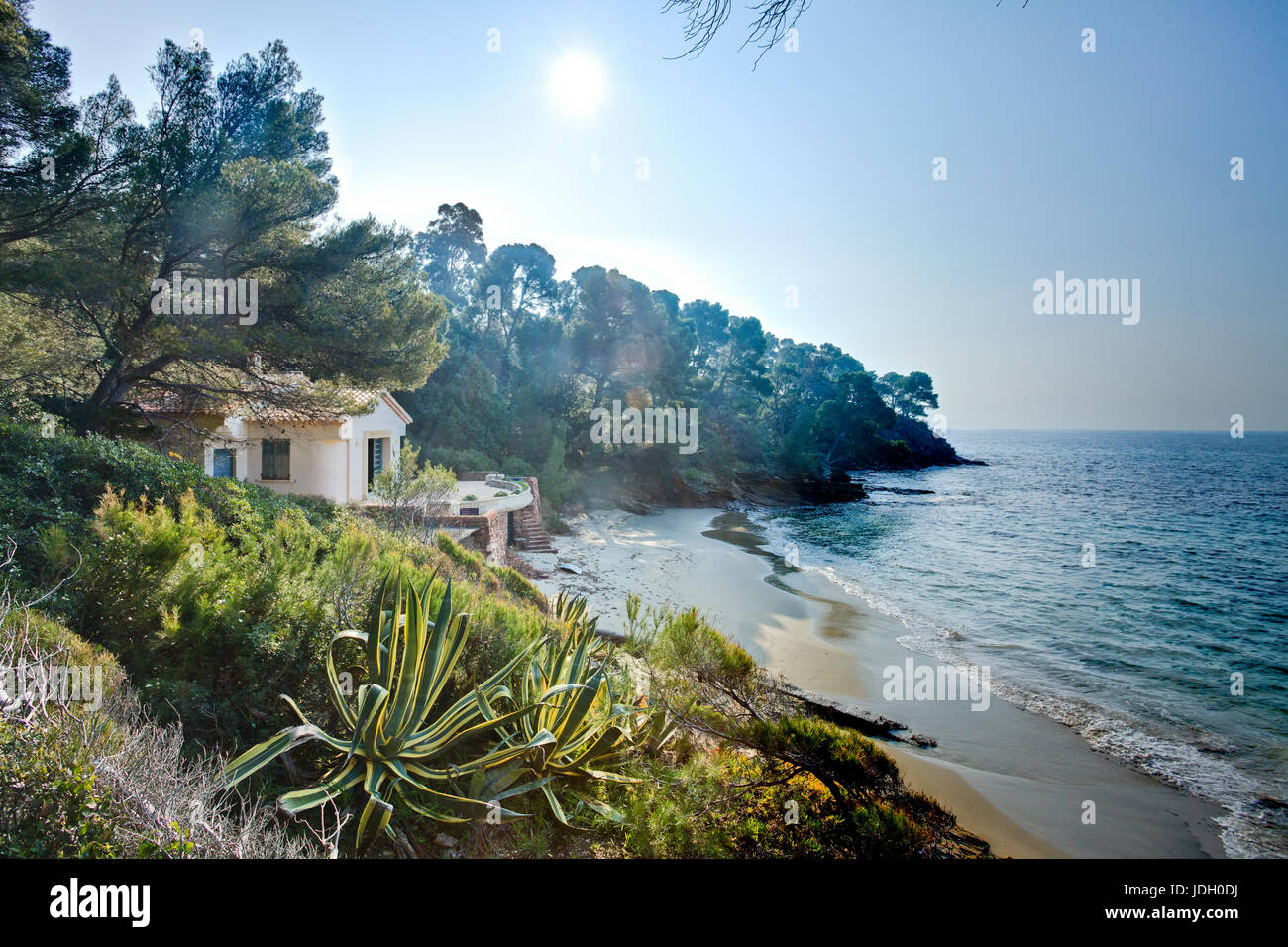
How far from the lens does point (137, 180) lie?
790cm

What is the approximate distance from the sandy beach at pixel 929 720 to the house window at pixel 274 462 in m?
7.36

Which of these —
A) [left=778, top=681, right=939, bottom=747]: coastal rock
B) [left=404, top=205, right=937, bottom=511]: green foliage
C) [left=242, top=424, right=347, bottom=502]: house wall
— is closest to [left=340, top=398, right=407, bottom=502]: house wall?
[left=242, top=424, right=347, bottom=502]: house wall

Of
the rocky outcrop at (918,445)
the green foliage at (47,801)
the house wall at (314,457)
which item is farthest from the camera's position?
the rocky outcrop at (918,445)

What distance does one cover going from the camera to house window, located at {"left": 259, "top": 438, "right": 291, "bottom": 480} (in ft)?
50.9

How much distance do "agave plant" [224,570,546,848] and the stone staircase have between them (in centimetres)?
1406

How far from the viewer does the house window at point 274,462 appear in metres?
15.5

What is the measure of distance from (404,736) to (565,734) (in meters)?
1.01

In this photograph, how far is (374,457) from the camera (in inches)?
715

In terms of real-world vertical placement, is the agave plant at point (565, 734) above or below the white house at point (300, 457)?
below

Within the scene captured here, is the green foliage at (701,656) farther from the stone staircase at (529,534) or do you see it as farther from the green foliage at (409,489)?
the stone staircase at (529,534)

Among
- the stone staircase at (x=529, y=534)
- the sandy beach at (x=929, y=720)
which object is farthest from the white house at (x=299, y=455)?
the sandy beach at (x=929, y=720)
